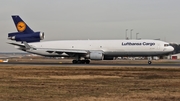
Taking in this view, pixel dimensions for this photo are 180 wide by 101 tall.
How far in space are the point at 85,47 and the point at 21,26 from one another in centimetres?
1214

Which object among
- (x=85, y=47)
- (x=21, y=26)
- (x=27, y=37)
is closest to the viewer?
(x=85, y=47)

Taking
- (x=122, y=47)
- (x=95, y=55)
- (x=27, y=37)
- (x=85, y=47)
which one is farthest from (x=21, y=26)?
(x=122, y=47)

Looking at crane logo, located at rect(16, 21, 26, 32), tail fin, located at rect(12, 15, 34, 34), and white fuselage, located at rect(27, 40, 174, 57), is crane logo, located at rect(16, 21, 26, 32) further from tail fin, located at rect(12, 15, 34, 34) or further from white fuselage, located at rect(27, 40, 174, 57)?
white fuselage, located at rect(27, 40, 174, 57)

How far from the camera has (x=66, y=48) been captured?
180ft

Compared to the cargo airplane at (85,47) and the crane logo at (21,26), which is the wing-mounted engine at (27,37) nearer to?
the cargo airplane at (85,47)

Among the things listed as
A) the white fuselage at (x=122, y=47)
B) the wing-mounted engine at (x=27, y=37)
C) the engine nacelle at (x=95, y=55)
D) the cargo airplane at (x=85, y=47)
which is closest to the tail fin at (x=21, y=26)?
the cargo airplane at (x=85, y=47)

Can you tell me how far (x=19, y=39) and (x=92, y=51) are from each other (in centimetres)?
1301

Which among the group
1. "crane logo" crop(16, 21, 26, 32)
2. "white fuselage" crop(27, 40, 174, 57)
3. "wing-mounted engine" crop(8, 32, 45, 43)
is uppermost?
"crane logo" crop(16, 21, 26, 32)

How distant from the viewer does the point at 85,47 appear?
54.1m

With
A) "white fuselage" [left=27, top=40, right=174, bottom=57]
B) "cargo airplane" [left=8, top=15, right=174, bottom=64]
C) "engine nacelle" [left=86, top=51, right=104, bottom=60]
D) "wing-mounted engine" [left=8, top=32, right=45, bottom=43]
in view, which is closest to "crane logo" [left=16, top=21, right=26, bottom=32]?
"cargo airplane" [left=8, top=15, right=174, bottom=64]

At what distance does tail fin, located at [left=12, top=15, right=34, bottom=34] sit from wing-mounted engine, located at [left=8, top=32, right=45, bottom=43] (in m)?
0.62

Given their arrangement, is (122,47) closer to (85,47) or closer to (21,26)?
(85,47)

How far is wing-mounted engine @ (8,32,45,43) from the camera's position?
5706 cm

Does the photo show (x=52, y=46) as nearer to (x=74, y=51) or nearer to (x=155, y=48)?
(x=74, y=51)
